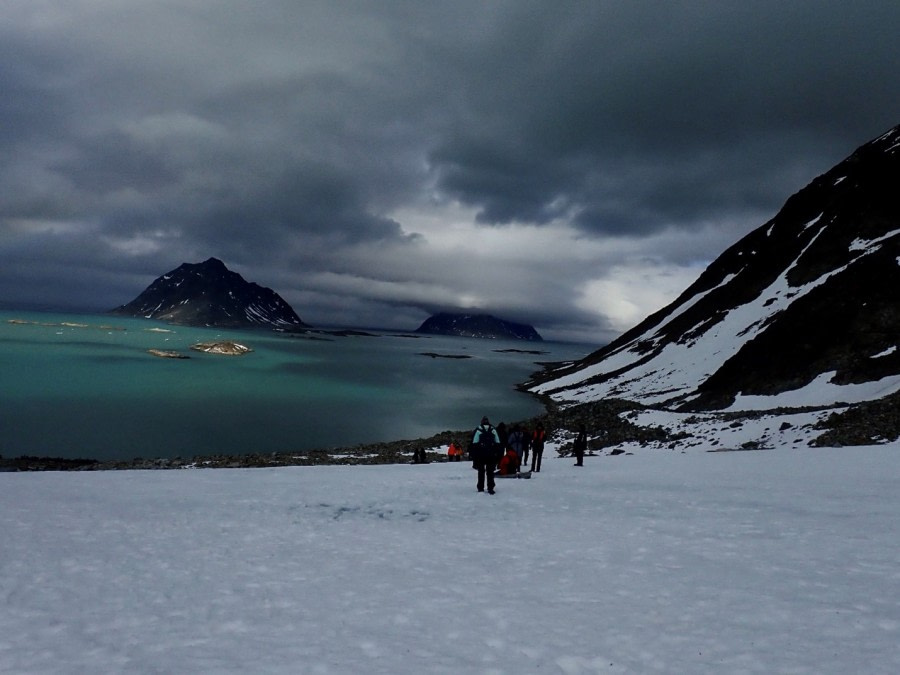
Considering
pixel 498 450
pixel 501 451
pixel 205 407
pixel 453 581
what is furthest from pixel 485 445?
pixel 205 407

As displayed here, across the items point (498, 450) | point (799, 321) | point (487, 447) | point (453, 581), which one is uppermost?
point (799, 321)

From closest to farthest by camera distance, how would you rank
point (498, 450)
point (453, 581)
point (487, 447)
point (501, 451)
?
1. point (453, 581)
2. point (487, 447)
3. point (498, 450)
4. point (501, 451)

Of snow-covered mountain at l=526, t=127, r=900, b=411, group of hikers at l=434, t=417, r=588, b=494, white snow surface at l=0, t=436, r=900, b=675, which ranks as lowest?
white snow surface at l=0, t=436, r=900, b=675

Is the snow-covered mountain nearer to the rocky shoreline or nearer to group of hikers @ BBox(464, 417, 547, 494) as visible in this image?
the rocky shoreline

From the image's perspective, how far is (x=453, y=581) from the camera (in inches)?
326

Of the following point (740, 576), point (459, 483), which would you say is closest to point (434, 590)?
point (740, 576)

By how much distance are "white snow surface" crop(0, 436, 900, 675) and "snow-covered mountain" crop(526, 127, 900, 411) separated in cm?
3892

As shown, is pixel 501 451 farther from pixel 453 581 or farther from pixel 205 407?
pixel 205 407

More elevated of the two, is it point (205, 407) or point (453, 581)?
point (205, 407)

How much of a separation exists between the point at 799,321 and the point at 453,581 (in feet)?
218

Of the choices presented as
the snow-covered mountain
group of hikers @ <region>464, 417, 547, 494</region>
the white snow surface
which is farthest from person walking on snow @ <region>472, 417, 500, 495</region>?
the snow-covered mountain

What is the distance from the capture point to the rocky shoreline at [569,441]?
28527mm

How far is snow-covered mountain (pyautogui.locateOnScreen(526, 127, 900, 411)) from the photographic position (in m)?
48.0

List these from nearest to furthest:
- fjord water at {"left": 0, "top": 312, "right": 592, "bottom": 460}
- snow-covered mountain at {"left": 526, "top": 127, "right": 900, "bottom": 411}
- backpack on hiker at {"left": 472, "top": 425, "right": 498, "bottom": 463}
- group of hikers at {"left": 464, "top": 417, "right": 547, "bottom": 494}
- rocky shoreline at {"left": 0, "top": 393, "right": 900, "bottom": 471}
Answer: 1. backpack on hiker at {"left": 472, "top": 425, "right": 498, "bottom": 463}
2. group of hikers at {"left": 464, "top": 417, "right": 547, "bottom": 494}
3. rocky shoreline at {"left": 0, "top": 393, "right": 900, "bottom": 471}
4. snow-covered mountain at {"left": 526, "top": 127, "right": 900, "bottom": 411}
5. fjord water at {"left": 0, "top": 312, "right": 592, "bottom": 460}
